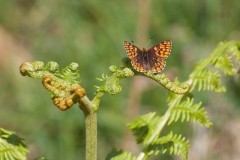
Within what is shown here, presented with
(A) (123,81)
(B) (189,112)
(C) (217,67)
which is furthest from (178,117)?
(A) (123,81)

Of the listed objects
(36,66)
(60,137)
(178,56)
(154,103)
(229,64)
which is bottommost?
(36,66)

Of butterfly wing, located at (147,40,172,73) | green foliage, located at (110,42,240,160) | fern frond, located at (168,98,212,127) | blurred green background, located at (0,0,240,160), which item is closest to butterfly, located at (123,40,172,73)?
butterfly wing, located at (147,40,172,73)

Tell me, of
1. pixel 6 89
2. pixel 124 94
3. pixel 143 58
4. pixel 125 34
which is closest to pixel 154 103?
pixel 124 94

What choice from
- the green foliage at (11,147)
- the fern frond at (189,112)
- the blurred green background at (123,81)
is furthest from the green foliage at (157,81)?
the blurred green background at (123,81)

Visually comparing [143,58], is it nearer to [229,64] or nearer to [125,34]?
[229,64]

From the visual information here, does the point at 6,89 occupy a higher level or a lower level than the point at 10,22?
lower

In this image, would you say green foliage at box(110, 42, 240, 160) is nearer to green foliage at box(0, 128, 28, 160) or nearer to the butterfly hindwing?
the butterfly hindwing

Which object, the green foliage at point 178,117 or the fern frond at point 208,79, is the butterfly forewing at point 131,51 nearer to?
the green foliage at point 178,117
